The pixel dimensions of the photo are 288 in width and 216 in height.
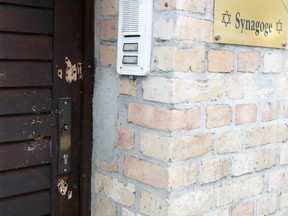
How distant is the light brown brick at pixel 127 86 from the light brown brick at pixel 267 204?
25.6 inches

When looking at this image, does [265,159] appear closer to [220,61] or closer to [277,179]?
[277,179]

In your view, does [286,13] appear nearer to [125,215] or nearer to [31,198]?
[125,215]

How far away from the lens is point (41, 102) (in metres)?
1.48

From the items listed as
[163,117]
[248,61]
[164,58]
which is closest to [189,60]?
[164,58]

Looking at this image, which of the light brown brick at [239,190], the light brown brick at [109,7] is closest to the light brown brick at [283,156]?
the light brown brick at [239,190]

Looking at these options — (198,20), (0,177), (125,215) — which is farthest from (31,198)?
(198,20)

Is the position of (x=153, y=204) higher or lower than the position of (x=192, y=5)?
lower

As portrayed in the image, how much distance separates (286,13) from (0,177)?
1.17m

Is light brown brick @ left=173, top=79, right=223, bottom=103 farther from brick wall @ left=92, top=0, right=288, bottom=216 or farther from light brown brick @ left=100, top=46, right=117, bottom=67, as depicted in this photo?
light brown brick @ left=100, top=46, right=117, bottom=67

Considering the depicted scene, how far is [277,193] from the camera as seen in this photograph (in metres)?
1.80

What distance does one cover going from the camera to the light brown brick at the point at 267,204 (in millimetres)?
1729

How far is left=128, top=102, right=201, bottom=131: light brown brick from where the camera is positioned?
1374mm

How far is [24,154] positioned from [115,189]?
329 millimetres

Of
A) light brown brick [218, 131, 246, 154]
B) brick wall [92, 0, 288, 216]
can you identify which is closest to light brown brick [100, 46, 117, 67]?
brick wall [92, 0, 288, 216]
